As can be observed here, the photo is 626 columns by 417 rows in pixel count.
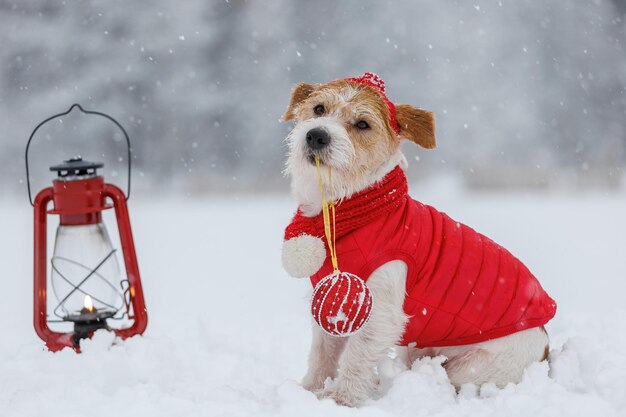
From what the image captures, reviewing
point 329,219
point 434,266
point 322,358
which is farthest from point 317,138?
point 322,358

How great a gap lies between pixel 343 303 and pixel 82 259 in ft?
5.72

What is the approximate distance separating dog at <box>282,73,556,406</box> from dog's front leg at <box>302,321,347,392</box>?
0.47ft

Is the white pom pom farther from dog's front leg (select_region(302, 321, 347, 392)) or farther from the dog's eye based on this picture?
the dog's eye

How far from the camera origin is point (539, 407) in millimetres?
2621

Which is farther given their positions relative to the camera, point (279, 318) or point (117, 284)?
point (279, 318)

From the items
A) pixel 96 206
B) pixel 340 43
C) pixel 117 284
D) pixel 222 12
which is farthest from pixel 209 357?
pixel 222 12

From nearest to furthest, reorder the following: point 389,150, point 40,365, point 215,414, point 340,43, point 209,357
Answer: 1. point 215,414
2. point 389,150
3. point 40,365
4. point 209,357
5. point 340,43

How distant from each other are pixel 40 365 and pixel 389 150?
1.98 m

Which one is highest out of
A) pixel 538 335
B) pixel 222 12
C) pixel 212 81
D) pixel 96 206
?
pixel 222 12

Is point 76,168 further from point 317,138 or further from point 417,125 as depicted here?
point 417,125

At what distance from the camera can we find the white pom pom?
109 inches

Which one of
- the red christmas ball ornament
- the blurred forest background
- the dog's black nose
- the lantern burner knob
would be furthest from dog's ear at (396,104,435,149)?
the blurred forest background

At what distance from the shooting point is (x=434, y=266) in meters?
2.79

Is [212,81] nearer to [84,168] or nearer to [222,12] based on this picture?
[222,12]
